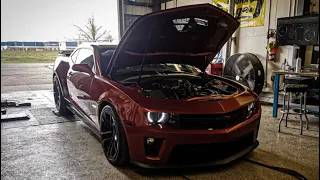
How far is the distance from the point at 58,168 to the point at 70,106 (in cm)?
153

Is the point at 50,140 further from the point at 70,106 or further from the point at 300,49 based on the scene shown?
the point at 300,49

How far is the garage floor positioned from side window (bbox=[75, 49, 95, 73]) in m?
0.89

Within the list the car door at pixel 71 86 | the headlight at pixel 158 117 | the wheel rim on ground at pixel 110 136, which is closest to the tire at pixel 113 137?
the wheel rim on ground at pixel 110 136

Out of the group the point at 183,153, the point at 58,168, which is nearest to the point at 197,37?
the point at 183,153

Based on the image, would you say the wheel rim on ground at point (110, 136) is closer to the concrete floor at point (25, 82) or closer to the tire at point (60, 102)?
the tire at point (60, 102)

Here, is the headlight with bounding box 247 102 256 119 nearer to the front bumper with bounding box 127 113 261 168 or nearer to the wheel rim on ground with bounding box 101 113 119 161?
the front bumper with bounding box 127 113 261 168

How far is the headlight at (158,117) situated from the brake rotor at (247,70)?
3.56m

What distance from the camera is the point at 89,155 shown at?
2621 mm

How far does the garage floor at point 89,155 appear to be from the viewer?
2.22 metres

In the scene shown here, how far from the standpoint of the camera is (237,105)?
2.23 meters

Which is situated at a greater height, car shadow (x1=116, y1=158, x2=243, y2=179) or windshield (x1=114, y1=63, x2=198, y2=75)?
windshield (x1=114, y1=63, x2=198, y2=75)

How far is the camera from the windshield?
113 inches

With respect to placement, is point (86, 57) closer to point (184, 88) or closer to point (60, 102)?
point (60, 102)

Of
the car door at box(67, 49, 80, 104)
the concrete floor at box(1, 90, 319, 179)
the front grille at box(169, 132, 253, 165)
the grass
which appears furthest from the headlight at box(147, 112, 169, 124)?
the car door at box(67, 49, 80, 104)
